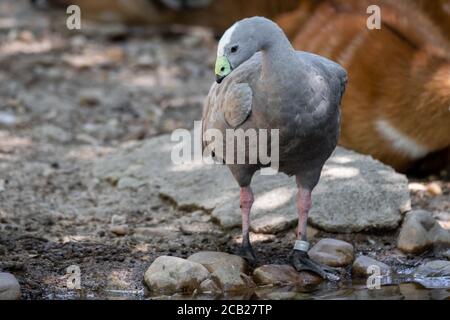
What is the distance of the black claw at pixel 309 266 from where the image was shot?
4121mm

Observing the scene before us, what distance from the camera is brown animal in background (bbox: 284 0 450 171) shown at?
5387 millimetres

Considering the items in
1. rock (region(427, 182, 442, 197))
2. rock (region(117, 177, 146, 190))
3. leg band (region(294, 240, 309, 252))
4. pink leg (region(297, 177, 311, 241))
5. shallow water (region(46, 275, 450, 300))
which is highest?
rock (region(117, 177, 146, 190))

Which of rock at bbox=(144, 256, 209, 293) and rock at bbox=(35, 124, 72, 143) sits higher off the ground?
rock at bbox=(35, 124, 72, 143)

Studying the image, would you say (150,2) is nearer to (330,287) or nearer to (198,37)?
(198,37)

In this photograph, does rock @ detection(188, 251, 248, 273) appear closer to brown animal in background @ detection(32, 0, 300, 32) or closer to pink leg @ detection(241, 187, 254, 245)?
pink leg @ detection(241, 187, 254, 245)

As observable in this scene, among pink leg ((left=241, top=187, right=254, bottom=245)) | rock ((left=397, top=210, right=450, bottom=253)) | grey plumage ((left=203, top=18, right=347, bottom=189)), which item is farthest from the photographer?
rock ((left=397, top=210, right=450, bottom=253))

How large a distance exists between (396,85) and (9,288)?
107 inches

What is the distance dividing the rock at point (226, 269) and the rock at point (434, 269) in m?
0.78

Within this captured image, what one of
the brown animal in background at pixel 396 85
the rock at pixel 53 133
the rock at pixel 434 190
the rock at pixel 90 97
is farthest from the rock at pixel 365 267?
the rock at pixel 90 97

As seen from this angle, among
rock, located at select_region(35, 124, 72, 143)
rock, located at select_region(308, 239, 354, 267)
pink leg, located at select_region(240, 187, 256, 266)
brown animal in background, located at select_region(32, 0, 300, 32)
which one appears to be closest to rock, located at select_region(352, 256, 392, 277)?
rock, located at select_region(308, 239, 354, 267)

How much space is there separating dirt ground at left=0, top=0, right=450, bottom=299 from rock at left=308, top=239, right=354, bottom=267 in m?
0.15

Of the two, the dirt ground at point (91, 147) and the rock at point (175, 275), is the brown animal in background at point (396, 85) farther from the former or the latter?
the rock at point (175, 275)

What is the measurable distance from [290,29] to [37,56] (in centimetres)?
248

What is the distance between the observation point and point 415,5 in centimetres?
577
